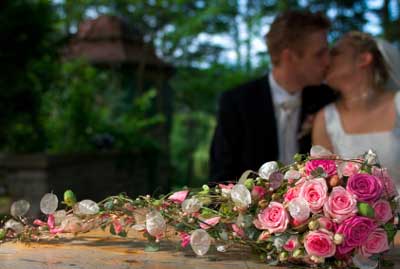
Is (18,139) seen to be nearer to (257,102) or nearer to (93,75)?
(93,75)

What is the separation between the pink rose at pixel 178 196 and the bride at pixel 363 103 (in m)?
1.83

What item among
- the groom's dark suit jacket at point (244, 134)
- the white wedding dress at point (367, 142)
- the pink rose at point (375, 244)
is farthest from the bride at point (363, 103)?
the pink rose at point (375, 244)

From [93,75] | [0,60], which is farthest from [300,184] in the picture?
[93,75]

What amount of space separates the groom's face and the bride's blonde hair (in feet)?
0.55

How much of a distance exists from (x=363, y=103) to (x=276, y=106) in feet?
1.66

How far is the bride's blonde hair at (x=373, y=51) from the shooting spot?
3.47 m

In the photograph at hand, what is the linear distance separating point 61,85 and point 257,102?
5.41 metres

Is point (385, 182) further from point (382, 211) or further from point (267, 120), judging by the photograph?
point (267, 120)

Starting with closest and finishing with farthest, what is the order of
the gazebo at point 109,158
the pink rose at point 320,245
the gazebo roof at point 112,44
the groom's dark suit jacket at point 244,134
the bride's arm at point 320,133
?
the pink rose at point 320,245 < the groom's dark suit jacket at point 244,134 < the bride's arm at point 320,133 < the gazebo at point 109,158 < the gazebo roof at point 112,44

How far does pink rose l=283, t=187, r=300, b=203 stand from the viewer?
1628 mm

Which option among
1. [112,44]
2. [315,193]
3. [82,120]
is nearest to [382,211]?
[315,193]

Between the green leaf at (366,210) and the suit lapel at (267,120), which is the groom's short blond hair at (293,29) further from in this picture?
the green leaf at (366,210)

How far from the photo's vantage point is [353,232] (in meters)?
1.55

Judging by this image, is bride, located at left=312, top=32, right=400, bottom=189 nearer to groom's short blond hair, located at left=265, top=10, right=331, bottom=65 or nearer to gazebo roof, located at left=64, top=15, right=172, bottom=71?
groom's short blond hair, located at left=265, top=10, right=331, bottom=65
